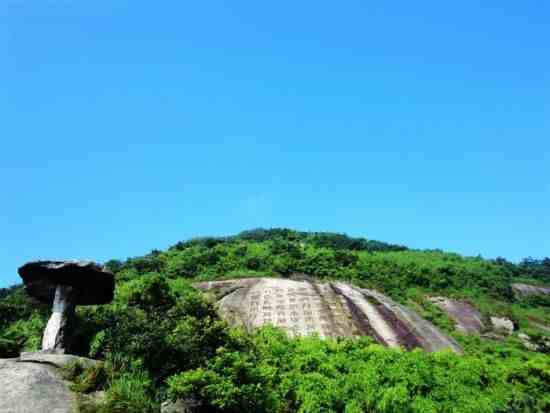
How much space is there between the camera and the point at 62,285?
16.6 meters

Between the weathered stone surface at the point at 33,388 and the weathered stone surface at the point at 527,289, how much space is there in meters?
43.2

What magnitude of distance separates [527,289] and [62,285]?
146ft

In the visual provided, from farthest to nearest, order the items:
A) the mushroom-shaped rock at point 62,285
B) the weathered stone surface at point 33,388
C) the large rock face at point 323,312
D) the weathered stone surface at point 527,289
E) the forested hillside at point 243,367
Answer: the weathered stone surface at point 527,289
the large rock face at point 323,312
the mushroom-shaped rock at point 62,285
the forested hillside at point 243,367
the weathered stone surface at point 33,388

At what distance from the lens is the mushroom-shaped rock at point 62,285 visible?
633 inches

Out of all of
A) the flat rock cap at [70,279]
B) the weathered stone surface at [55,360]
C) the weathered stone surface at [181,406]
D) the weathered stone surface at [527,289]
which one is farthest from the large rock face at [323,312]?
the weathered stone surface at [527,289]

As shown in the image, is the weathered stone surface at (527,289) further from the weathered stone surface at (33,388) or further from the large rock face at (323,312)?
the weathered stone surface at (33,388)

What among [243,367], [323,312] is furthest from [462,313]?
[243,367]

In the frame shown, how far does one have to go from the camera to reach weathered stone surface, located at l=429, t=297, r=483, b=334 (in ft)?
101

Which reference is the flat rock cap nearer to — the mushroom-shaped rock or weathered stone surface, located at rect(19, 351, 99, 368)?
the mushroom-shaped rock

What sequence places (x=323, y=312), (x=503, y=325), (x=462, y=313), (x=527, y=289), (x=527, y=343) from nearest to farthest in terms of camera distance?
(x=323, y=312) → (x=527, y=343) → (x=503, y=325) → (x=462, y=313) → (x=527, y=289)

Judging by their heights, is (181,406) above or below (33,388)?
below

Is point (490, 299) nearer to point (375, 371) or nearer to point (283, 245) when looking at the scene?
point (283, 245)

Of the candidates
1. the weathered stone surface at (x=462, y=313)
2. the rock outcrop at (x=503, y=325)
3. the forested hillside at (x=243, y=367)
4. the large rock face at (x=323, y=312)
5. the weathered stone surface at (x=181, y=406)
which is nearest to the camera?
the forested hillside at (x=243, y=367)

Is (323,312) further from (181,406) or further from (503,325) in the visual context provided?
(503,325)
